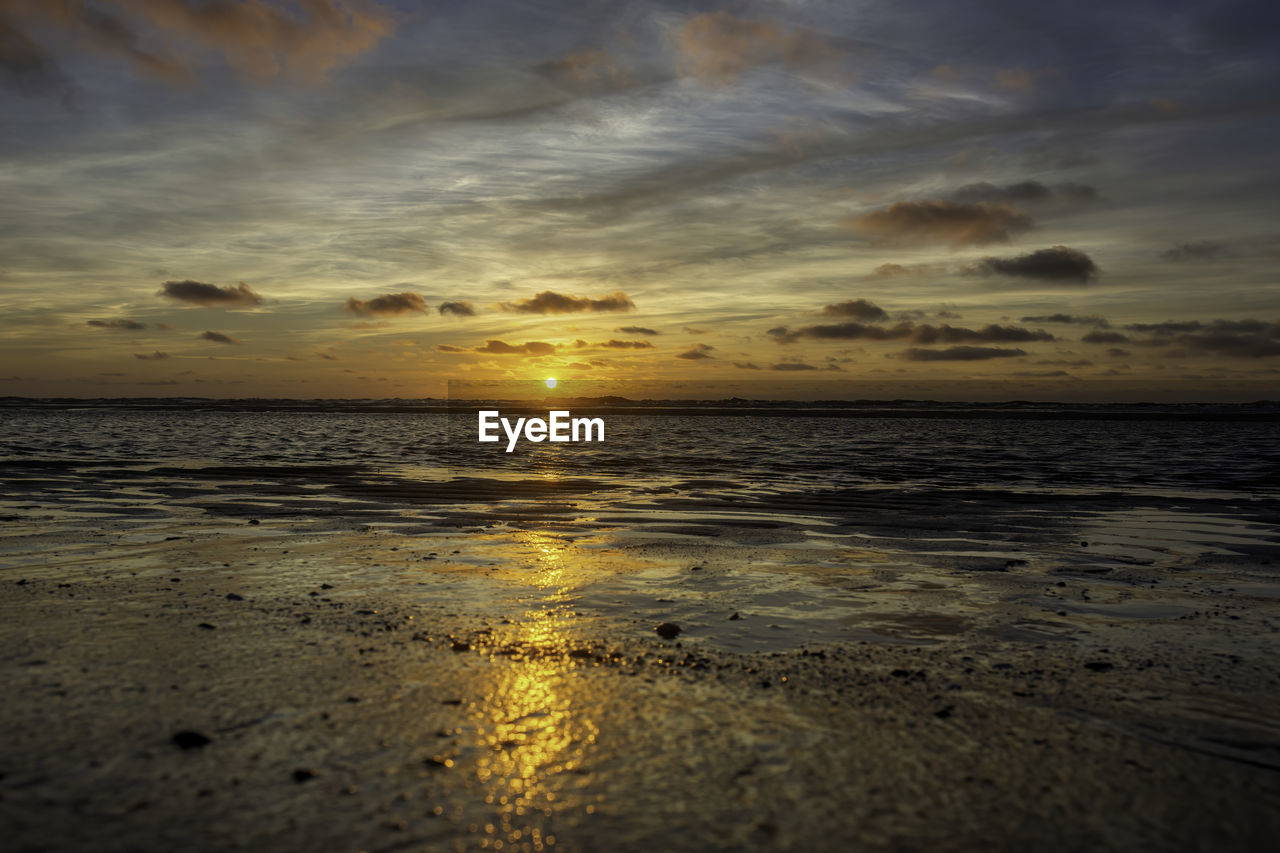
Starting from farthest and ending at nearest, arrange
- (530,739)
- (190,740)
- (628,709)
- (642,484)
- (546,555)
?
(642,484) < (546,555) < (628,709) < (530,739) < (190,740)

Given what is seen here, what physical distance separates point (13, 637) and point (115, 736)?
2516 millimetres

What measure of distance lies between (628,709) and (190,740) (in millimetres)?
2238

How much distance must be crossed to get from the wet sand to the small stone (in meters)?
0.02

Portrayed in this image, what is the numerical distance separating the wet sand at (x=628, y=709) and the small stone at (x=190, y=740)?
0.02 m

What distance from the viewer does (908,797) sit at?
375 cm

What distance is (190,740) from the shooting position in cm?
416

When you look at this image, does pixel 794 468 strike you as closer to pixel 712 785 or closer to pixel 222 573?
pixel 222 573

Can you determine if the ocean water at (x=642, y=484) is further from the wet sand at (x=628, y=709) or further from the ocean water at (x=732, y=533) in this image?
the wet sand at (x=628, y=709)

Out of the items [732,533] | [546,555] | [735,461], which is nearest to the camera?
[546,555]

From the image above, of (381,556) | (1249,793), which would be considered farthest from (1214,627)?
(381,556)

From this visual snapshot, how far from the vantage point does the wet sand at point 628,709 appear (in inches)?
138

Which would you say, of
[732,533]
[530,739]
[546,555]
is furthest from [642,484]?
[530,739]

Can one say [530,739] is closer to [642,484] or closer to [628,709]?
[628,709]

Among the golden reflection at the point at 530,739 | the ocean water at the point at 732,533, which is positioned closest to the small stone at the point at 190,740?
the golden reflection at the point at 530,739
